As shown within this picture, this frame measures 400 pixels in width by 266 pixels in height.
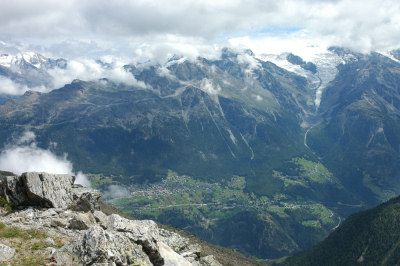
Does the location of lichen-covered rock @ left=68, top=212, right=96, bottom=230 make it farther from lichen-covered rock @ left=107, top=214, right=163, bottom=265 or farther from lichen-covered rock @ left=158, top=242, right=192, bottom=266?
lichen-covered rock @ left=158, top=242, right=192, bottom=266

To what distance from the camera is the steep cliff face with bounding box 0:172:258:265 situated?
28.6 m

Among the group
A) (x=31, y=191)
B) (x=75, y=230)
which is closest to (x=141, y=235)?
(x=75, y=230)

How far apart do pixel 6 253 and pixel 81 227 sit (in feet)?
33.5

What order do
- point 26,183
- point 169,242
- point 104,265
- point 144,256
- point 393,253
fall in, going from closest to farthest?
1. point 104,265
2. point 144,256
3. point 26,183
4. point 169,242
5. point 393,253

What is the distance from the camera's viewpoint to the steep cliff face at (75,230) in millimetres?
28641

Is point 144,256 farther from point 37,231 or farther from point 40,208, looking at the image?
point 40,208

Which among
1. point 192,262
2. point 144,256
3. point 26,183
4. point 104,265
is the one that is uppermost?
point 26,183

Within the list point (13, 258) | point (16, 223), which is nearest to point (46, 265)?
point (13, 258)

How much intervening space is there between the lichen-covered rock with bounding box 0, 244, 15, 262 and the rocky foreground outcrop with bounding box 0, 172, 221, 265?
0.09 meters

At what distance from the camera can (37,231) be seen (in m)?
36.5

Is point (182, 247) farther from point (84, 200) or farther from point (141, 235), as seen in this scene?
point (84, 200)

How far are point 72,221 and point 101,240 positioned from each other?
12993 millimetres

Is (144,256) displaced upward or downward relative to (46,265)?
downward

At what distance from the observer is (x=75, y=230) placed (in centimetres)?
3891
